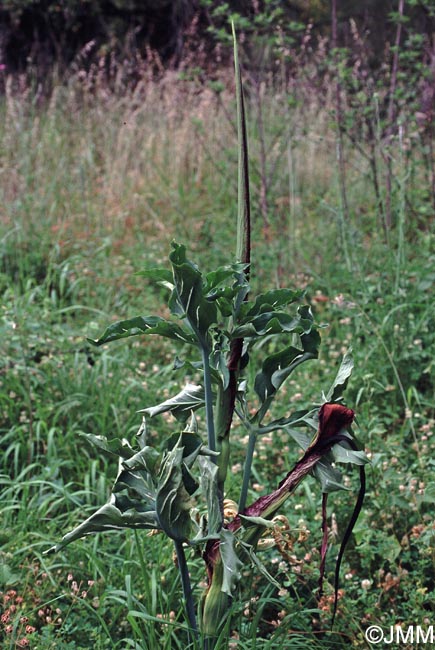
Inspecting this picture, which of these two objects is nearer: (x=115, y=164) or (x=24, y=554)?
(x=24, y=554)

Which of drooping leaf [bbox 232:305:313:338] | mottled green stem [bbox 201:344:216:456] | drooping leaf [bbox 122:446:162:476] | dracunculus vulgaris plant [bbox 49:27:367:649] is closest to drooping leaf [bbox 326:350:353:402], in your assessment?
dracunculus vulgaris plant [bbox 49:27:367:649]

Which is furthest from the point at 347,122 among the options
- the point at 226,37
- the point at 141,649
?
the point at 141,649

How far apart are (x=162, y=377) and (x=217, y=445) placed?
184 cm

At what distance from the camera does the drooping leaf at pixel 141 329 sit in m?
1.50

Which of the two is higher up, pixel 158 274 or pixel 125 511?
pixel 158 274

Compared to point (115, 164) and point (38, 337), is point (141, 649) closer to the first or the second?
point (38, 337)

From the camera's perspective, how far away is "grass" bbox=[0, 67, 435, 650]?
204cm

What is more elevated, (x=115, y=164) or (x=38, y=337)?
(x=115, y=164)

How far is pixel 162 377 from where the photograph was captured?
3.44m

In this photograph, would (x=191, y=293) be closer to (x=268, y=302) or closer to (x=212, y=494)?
(x=268, y=302)

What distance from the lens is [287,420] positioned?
1633 millimetres

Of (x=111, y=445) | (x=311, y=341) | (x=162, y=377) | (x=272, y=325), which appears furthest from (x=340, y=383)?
(x=162, y=377)

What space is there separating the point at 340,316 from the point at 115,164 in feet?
→ 8.29

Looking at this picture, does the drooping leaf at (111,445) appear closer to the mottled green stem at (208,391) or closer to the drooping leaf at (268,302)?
the mottled green stem at (208,391)
